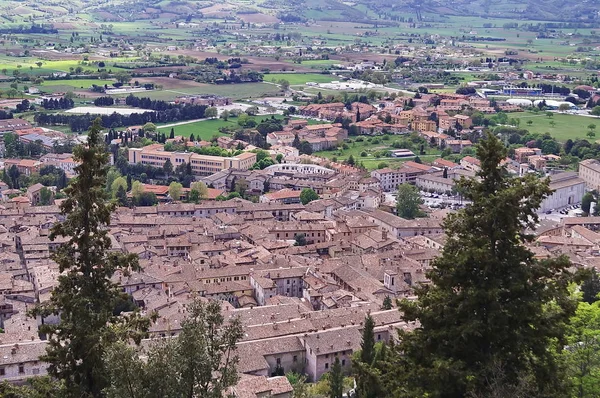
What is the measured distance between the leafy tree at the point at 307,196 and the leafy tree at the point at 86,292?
24.3 m

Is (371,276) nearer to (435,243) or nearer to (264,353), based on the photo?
(435,243)

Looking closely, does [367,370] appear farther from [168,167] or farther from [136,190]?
[168,167]

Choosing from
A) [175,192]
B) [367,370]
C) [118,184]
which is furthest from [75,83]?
[367,370]

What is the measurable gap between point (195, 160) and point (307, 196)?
302 inches

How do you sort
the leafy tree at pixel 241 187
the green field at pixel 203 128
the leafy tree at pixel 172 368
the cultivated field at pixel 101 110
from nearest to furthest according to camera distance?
1. the leafy tree at pixel 172 368
2. the leafy tree at pixel 241 187
3. the green field at pixel 203 128
4. the cultivated field at pixel 101 110

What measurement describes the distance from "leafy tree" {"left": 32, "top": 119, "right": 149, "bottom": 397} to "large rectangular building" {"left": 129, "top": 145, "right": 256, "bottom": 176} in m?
29.5

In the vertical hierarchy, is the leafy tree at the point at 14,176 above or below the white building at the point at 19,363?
below

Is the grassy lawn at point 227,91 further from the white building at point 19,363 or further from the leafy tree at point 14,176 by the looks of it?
the white building at point 19,363

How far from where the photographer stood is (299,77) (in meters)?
66.4

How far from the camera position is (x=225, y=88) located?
60094 mm

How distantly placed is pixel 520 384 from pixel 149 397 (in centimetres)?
264

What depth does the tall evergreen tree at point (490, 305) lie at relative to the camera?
5.83 meters

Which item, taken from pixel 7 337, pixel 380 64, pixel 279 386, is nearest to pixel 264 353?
pixel 279 386

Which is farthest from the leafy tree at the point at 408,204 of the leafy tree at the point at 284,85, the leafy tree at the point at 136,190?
the leafy tree at the point at 284,85
